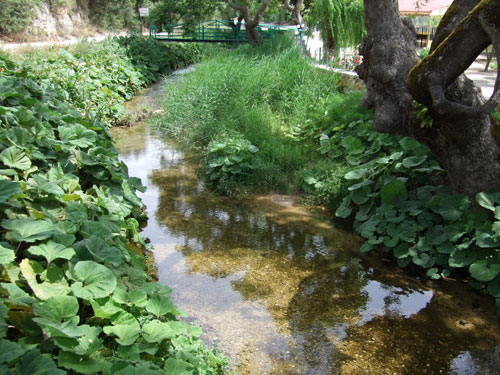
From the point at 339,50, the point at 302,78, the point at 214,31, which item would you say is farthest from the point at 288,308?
the point at 214,31

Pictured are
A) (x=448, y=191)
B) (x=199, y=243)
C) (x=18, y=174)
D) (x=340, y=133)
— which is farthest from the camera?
(x=340, y=133)

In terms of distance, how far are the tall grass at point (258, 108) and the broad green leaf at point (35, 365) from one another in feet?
16.0

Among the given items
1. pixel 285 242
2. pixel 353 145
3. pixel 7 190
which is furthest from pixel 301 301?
pixel 353 145

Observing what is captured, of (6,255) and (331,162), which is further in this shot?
(331,162)

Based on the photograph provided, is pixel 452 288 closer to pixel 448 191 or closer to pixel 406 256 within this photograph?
pixel 406 256

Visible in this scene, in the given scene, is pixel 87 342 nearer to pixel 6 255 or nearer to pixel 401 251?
pixel 6 255

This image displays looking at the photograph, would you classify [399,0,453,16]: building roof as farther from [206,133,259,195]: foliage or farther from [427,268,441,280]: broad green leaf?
[427,268,441,280]: broad green leaf

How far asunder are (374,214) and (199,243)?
202 centimetres

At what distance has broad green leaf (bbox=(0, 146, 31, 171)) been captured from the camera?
13.5ft

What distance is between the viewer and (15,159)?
166 inches

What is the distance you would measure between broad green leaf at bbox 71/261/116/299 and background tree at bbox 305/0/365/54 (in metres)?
12.0

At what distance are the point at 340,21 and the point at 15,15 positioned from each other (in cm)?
1832

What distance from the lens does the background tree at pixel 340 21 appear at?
13.8 meters

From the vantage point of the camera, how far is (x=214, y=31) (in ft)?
79.5
